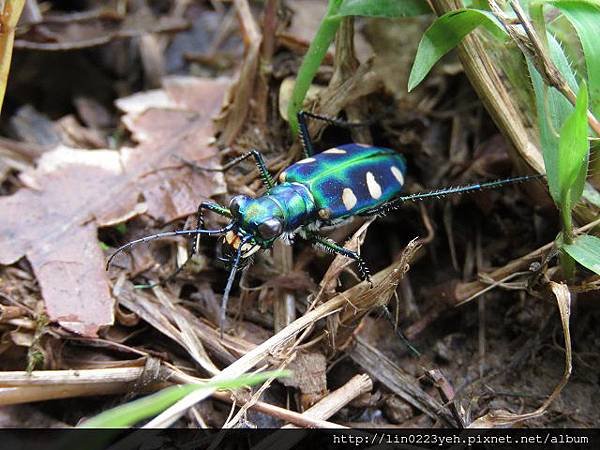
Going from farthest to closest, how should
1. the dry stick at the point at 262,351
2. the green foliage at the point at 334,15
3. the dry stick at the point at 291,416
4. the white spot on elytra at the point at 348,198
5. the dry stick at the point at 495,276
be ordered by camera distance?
the white spot on elytra at the point at 348,198
the green foliage at the point at 334,15
the dry stick at the point at 495,276
the dry stick at the point at 291,416
the dry stick at the point at 262,351

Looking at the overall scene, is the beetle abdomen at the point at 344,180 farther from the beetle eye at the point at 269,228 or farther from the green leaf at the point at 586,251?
the green leaf at the point at 586,251

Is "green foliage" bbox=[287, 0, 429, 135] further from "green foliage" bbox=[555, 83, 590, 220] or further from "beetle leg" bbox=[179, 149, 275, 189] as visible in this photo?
"green foliage" bbox=[555, 83, 590, 220]

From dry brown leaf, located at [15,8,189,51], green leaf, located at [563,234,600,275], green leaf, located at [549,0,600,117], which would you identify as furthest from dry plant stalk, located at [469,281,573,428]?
dry brown leaf, located at [15,8,189,51]

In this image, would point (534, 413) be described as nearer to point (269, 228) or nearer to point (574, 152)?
point (574, 152)

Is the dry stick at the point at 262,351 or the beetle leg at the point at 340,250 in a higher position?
the beetle leg at the point at 340,250

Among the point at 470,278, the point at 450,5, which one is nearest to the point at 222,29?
the point at 450,5

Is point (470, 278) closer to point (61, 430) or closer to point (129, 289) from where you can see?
point (129, 289)

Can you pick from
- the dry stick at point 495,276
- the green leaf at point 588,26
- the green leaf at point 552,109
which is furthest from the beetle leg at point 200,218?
the green leaf at point 588,26

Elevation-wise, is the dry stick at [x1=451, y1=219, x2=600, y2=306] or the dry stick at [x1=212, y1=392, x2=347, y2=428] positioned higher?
the dry stick at [x1=451, y1=219, x2=600, y2=306]
